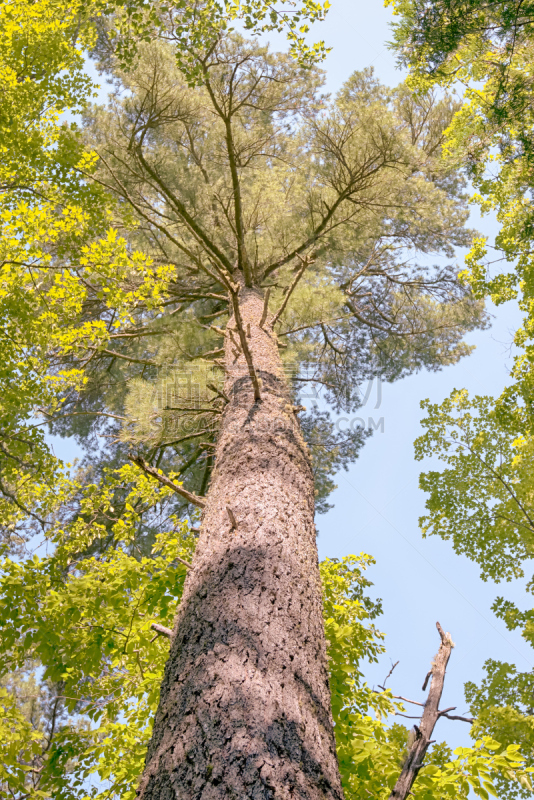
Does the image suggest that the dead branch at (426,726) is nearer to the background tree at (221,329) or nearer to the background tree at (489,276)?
the background tree at (221,329)

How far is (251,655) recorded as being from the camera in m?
1.89

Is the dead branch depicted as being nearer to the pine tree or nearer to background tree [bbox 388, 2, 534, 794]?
the pine tree

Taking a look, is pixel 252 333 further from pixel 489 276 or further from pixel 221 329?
pixel 489 276

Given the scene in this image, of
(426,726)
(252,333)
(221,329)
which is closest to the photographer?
(426,726)

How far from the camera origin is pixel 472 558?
25.4 feet

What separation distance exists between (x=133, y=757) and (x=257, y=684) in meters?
2.17

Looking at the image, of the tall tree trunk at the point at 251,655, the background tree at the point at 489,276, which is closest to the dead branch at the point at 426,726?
the tall tree trunk at the point at 251,655

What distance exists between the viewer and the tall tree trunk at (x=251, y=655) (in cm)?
155

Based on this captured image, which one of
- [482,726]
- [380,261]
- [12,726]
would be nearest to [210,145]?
[380,261]

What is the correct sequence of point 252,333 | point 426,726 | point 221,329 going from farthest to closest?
1. point 221,329
2. point 252,333
3. point 426,726

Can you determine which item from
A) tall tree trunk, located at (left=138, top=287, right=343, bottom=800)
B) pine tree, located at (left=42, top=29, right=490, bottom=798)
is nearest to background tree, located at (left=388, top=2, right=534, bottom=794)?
pine tree, located at (left=42, top=29, right=490, bottom=798)

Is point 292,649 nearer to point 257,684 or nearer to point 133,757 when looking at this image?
point 257,684

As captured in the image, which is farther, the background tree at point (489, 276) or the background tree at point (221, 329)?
the background tree at point (489, 276)

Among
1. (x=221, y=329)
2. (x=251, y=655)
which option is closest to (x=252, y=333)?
(x=221, y=329)
